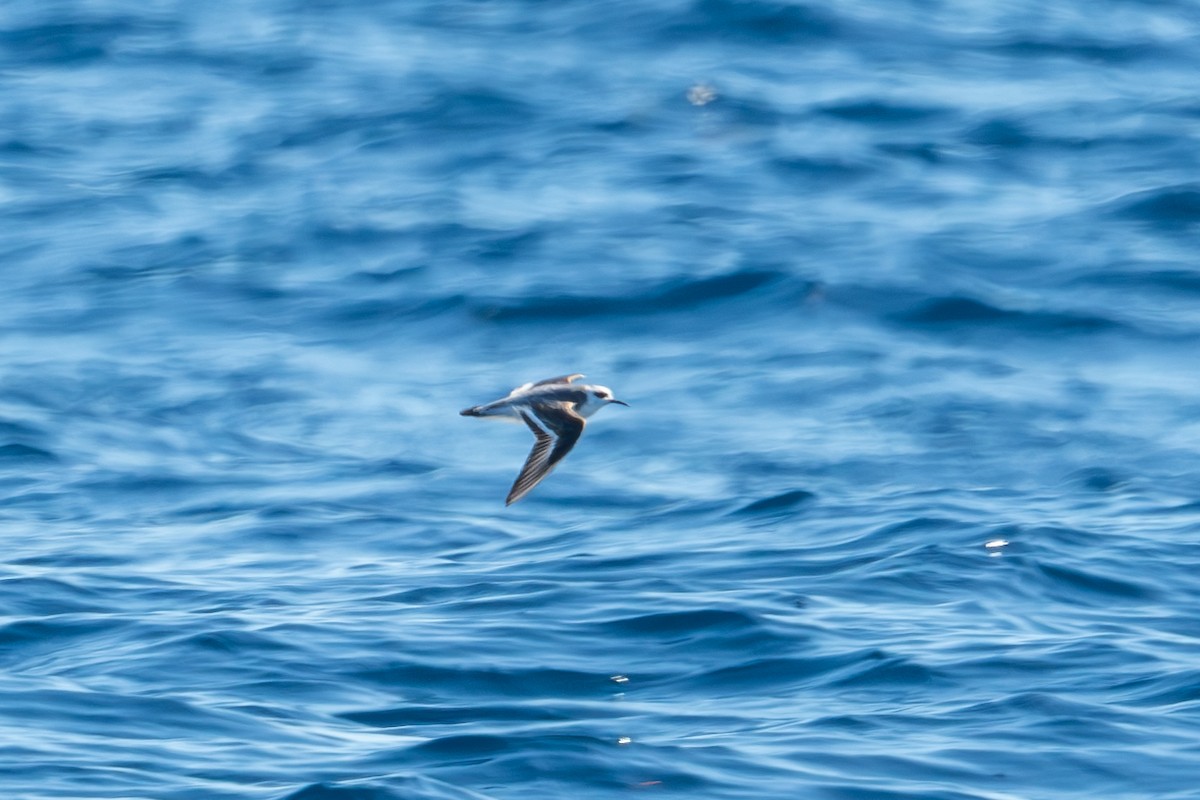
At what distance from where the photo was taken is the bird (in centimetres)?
754

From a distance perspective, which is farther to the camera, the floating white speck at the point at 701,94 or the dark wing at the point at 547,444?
the floating white speck at the point at 701,94

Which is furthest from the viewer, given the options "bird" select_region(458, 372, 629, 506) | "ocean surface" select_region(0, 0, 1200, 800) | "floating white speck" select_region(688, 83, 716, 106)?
"floating white speck" select_region(688, 83, 716, 106)

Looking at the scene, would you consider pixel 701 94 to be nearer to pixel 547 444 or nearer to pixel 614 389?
pixel 614 389

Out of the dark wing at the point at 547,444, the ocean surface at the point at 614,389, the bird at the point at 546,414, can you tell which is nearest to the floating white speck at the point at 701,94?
the ocean surface at the point at 614,389

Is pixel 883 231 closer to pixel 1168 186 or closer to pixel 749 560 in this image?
pixel 1168 186

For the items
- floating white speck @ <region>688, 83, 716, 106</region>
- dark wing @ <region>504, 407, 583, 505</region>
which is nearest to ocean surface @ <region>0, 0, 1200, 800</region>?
floating white speck @ <region>688, 83, 716, 106</region>

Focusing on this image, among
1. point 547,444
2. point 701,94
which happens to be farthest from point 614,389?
point 701,94

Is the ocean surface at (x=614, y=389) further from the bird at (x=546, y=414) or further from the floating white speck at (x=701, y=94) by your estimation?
the bird at (x=546, y=414)

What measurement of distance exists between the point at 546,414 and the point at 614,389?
4162 mm

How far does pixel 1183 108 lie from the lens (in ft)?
53.8

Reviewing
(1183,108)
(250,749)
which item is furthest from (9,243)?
(1183,108)

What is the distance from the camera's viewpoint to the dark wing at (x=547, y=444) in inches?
295

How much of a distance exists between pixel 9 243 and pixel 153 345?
2.38m

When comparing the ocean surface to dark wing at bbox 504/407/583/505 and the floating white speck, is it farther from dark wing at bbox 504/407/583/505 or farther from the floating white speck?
dark wing at bbox 504/407/583/505
